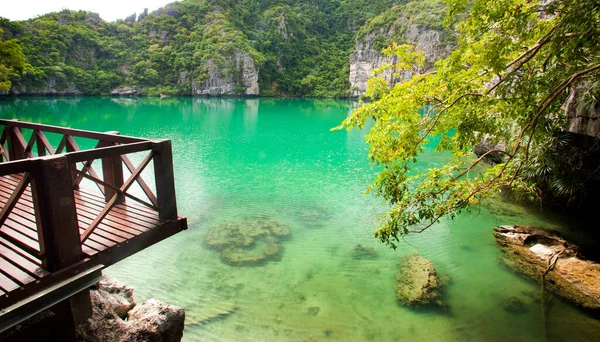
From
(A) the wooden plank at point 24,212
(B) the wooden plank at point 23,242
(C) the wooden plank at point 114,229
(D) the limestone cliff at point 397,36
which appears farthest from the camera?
(D) the limestone cliff at point 397,36

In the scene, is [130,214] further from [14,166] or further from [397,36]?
[397,36]

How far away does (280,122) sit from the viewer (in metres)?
38.2

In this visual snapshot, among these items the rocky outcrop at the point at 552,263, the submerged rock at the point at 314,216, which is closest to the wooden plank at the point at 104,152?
the submerged rock at the point at 314,216

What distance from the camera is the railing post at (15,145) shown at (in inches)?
211

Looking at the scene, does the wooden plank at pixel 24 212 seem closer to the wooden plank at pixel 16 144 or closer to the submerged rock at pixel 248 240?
the wooden plank at pixel 16 144

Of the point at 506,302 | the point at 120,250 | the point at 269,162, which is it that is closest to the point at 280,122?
the point at 269,162

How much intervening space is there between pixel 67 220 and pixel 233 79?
80.6 m

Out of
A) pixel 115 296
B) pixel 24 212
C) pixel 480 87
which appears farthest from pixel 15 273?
pixel 480 87

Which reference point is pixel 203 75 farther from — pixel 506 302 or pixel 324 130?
pixel 506 302

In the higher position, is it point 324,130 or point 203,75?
point 203,75

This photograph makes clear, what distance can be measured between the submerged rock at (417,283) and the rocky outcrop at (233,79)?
76.2 m

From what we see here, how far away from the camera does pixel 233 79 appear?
79.2 m

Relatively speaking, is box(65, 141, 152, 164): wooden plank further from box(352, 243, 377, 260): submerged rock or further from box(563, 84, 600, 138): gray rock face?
box(563, 84, 600, 138): gray rock face

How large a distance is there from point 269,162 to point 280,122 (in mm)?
19666
